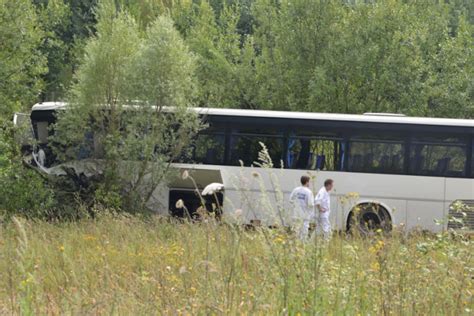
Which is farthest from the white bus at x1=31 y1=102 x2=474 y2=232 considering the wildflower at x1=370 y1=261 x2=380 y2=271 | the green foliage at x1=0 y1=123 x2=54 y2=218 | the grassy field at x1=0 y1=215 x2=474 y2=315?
the wildflower at x1=370 y1=261 x2=380 y2=271

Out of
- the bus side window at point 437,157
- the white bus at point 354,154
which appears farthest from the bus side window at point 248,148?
the bus side window at point 437,157

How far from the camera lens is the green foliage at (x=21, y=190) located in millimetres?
18438

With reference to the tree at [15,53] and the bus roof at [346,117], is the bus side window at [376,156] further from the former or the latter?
the tree at [15,53]

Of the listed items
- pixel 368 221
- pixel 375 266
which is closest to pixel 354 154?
pixel 368 221

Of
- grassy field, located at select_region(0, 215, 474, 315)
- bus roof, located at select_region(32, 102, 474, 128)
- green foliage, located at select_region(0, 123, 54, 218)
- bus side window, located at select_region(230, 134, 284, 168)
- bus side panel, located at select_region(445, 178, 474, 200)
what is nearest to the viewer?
grassy field, located at select_region(0, 215, 474, 315)

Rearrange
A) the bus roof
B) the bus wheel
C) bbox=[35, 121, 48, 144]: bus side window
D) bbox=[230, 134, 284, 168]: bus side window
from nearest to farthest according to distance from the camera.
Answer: the bus wheel, the bus roof, bbox=[230, 134, 284, 168]: bus side window, bbox=[35, 121, 48, 144]: bus side window

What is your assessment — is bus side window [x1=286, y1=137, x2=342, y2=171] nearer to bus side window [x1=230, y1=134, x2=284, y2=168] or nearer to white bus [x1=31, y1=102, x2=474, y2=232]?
white bus [x1=31, y1=102, x2=474, y2=232]

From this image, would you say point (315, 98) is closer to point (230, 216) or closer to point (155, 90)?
point (155, 90)

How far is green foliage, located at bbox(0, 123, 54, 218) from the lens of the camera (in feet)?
60.5

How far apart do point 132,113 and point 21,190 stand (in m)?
3.03

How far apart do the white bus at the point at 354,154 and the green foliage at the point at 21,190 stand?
126 cm

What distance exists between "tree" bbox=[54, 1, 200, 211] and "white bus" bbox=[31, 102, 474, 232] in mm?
838

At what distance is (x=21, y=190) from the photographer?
1888cm

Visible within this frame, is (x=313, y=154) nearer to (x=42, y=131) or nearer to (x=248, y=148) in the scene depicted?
(x=248, y=148)
